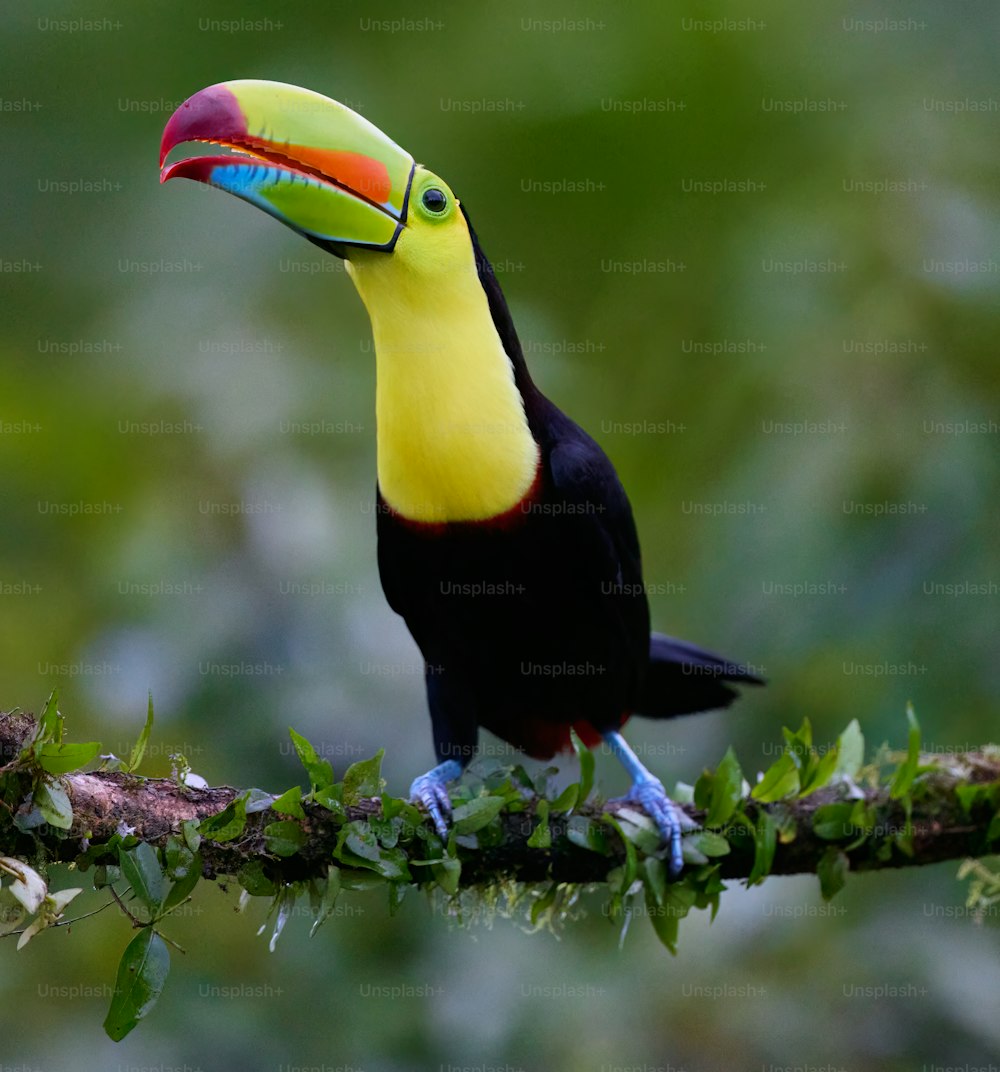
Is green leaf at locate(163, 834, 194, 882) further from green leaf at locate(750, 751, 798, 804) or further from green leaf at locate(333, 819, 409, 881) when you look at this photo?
green leaf at locate(750, 751, 798, 804)

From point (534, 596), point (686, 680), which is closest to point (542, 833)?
point (534, 596)

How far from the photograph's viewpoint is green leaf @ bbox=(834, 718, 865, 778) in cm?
250

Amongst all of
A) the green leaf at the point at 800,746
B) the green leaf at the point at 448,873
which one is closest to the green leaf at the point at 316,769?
the green leaf at the point at 448,873

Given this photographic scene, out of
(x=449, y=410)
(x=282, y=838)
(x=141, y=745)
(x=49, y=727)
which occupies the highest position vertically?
(x=449, y=410)

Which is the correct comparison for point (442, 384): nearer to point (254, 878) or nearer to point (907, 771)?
point (254, 878)

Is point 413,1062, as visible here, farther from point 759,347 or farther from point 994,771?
point 759,347

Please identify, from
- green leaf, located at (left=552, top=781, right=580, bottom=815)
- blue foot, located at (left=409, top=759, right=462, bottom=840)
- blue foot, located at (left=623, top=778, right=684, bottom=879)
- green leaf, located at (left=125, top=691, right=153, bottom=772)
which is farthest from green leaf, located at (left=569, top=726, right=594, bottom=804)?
green leaf, located at (left=125, top=691, right=153, bottom=772)

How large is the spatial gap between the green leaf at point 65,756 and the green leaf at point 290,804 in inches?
14.6

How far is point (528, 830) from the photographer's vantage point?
254 centimetres

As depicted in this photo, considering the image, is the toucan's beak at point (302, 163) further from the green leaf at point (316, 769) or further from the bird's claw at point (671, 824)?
the bird's claw at point (671, 824)

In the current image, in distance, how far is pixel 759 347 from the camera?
11.8ft

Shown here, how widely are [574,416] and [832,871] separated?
1.59m

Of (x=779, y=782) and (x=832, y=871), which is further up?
(x=779, y=782)

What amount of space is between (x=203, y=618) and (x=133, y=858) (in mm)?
1274
